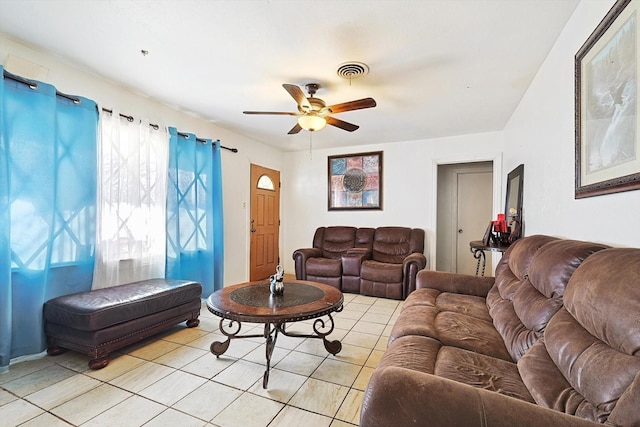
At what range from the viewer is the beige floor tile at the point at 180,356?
2.12 meters

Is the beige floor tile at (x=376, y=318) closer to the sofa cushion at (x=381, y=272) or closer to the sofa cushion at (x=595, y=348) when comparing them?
the sofa cushion at (x=381, y=272)

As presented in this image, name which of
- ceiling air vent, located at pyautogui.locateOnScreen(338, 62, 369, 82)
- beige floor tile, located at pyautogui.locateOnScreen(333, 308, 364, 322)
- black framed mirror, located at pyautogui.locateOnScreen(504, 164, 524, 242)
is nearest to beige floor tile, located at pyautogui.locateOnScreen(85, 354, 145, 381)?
beige floor tile, located at pyautogui.locateOnScreen(333, 308, 364, 322)

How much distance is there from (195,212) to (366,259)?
8.25 ft

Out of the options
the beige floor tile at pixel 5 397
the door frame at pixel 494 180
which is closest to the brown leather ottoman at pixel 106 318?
the beige floor tile at pixel 5 397

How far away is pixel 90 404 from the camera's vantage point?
165 cm

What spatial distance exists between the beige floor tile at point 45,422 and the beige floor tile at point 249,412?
80 centimetres

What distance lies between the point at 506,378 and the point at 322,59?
7.58 ft

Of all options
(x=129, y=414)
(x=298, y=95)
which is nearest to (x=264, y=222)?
(x=298, y=95)

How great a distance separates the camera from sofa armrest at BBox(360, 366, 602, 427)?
0.73m

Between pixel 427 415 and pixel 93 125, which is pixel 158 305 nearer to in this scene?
pixel 93 125

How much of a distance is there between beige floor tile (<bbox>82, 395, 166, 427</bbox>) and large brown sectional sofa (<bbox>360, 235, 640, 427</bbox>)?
52.3 inches

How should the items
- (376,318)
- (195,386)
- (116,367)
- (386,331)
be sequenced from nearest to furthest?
(195,386) → (116,367) → (386,331) → (376,318)

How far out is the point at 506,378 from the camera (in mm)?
1155

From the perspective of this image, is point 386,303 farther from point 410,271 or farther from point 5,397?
point 5,397
